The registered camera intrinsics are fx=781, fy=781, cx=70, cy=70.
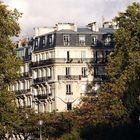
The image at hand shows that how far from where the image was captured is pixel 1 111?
197ft

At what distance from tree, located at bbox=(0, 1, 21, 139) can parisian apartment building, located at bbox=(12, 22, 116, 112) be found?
59.3 metres

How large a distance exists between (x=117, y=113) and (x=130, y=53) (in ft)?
62.5

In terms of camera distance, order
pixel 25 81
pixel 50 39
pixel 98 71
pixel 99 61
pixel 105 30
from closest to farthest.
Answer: pixel 50 39 < pixel 99 61 < pixel 98 71 < pixel 105 30 < pixel 25 81

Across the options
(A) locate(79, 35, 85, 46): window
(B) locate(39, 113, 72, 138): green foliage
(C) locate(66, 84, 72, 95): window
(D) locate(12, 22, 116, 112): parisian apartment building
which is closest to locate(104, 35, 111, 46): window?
(D) locate(12, 22, 116, 112): parisian apartment building

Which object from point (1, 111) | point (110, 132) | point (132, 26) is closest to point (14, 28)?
point (1, 111)

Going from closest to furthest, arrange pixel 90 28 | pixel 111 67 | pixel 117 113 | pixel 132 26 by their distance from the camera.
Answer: pixel 117 113, pixel 111 67, pixel 132 26, pixel 90 28

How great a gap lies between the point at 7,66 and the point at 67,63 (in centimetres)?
6522

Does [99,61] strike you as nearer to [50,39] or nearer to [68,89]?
[68,89]

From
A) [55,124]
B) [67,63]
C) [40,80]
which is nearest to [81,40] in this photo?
[67,63]

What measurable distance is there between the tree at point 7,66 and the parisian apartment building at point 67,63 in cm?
5931

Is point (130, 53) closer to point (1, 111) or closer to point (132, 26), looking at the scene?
point (132, 26)

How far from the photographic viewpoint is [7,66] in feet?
199

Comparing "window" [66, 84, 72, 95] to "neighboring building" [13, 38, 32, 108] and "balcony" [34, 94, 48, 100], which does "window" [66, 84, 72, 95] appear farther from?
"neighboring building" [13, 38, 32, 108]

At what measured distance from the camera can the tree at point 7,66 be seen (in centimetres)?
5994
